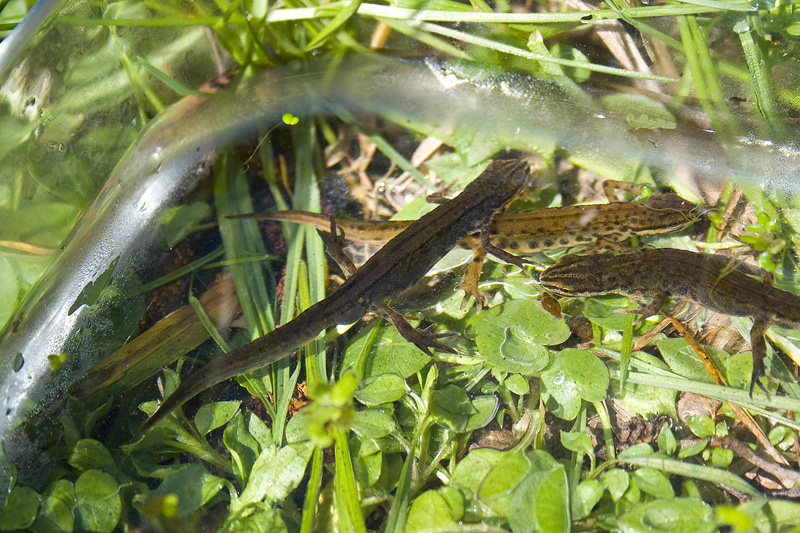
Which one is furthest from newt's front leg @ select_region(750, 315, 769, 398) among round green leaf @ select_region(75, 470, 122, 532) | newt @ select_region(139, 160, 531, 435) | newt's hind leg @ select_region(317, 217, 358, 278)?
round green leaf @ select_region(75, 470, 122, 532)

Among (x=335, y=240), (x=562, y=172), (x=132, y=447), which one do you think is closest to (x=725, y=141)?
(x=562, y=172)

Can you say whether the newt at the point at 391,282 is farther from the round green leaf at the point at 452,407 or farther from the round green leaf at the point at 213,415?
the round green leaf at the point at 452,407

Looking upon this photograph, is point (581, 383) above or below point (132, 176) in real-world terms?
below

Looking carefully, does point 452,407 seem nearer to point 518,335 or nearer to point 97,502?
point 518,335

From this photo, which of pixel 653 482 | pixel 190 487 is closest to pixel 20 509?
pixel 190 487

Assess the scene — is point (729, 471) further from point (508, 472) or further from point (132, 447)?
point (132, 447)

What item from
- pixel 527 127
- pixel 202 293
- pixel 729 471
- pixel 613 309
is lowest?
pixel 729 471
